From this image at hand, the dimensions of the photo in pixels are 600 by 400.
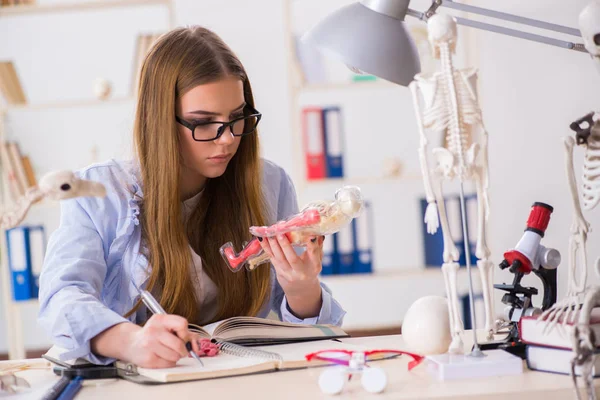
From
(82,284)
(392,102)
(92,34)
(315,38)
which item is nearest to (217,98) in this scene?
Result: (315,38)

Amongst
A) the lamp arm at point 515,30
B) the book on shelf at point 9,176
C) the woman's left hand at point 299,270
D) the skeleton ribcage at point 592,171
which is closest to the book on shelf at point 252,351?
the woman's left hand at point 299,270

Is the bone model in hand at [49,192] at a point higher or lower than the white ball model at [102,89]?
lower

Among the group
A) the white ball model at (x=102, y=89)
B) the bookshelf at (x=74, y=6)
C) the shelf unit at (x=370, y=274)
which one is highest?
A: the bookshelf at (x=74, y=6)

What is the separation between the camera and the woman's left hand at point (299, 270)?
135cm

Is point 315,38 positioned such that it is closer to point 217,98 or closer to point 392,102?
point 217,98

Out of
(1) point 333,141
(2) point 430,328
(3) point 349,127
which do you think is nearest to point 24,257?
(1) point 333,141

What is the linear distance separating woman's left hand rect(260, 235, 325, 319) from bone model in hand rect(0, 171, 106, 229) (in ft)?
1.35

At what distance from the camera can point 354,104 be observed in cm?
363

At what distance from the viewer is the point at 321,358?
44.3 inches

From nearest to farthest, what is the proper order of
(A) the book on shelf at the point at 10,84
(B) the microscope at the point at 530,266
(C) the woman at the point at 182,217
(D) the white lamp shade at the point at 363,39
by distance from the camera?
(B) the microscope at the point at 530,266 → (D) the white lamp shade at the point at 363,39 → (C) the woman at the point at 182,217 → (A) the book on shelf at the point at 10,84

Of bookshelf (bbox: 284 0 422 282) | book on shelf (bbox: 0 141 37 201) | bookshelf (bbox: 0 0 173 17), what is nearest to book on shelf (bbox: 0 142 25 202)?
book on shelf (bbox: 0 141 37 201)

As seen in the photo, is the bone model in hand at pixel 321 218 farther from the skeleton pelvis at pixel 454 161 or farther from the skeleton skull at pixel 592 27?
the skeleton skull at pixel 592 27

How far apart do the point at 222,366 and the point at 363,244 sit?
2252 millimetres

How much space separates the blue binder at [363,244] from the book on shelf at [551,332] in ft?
7.26
